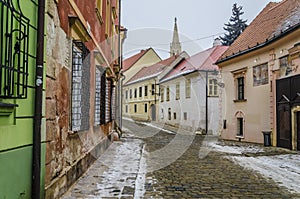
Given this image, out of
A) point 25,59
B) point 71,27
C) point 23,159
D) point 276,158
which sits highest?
point 71,27

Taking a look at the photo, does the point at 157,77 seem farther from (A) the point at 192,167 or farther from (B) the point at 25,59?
(B) the point at 25,59

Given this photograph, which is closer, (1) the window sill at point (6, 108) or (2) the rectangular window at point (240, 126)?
(1) the window sill at point (6, 108)

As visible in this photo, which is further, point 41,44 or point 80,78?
point 80,78

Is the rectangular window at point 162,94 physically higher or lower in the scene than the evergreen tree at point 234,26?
lower

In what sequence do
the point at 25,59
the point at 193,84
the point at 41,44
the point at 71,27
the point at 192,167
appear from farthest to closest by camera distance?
the point at 193,84 → the point at 192,167 → the point at 71,27 → the point at 41,44 → the point at 25,59

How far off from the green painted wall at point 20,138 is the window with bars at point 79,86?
2382 millimetres

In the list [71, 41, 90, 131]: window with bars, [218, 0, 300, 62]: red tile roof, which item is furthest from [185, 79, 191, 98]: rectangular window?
[71, 41, 90, 131]: window with bars

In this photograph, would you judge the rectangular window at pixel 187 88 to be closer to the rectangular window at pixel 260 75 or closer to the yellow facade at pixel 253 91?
the yellow facade at pixel 253 91

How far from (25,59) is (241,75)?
16.0m

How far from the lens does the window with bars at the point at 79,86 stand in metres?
6.62

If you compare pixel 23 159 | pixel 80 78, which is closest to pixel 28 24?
pixel 23 159

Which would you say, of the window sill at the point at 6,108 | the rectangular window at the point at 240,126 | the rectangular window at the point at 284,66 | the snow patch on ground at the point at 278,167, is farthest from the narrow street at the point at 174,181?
the rectangular window at the point at 240,126

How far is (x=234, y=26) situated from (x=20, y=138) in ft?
134

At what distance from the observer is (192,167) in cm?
918
